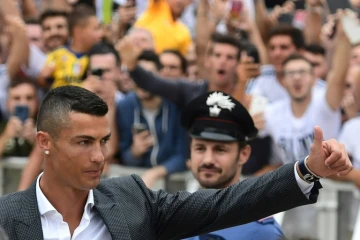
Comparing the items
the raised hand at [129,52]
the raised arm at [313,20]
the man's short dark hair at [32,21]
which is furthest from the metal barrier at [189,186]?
the raised arm at [313,20]

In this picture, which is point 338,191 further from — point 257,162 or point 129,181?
point 129,181

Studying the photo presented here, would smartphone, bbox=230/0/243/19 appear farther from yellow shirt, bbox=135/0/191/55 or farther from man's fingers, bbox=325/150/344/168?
man's fingers, bbox=325/150/344/168

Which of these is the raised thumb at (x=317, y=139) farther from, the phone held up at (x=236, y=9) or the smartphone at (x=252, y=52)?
the phone held up at (x=236, y=9)

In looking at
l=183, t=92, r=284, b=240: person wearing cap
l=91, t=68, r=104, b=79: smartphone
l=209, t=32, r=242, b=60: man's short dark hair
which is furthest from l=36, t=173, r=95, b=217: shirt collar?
l=91, t=68, r=104, b=79: smartphone

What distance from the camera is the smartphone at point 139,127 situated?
9133mm

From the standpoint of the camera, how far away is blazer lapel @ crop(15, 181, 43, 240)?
13.4ft

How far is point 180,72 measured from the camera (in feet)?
33.4

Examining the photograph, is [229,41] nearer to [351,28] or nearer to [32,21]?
[351,28]

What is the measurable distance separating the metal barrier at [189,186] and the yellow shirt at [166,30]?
2434 mm

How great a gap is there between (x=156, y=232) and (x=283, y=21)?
7023mm

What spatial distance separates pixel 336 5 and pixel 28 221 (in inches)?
222

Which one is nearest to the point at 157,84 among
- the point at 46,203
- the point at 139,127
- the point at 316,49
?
the point at 139,127

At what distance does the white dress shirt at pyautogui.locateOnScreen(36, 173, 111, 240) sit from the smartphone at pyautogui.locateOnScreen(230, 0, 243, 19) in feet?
19.3

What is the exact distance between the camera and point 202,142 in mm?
5711
